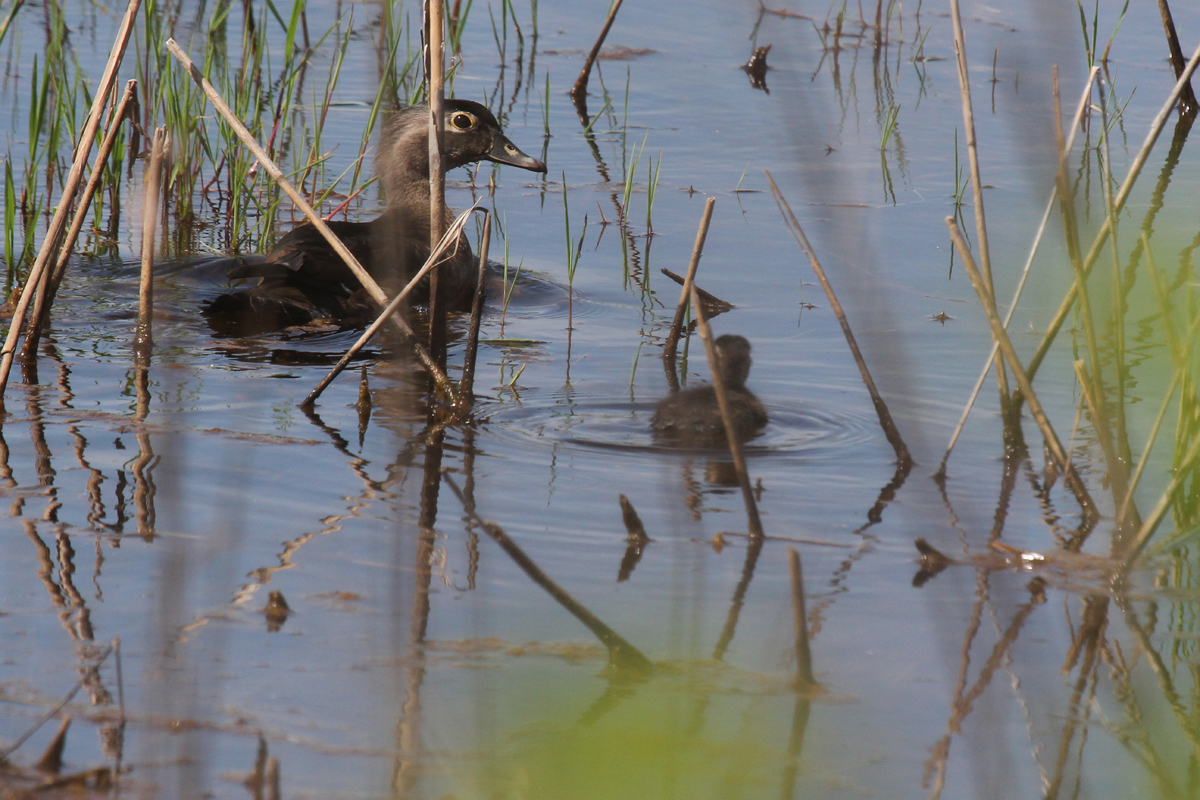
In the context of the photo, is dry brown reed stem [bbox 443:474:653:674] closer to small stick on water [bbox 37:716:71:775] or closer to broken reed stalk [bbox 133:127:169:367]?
small stick on water [bbox 37:716:71:775]

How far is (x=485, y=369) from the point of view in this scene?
4.98 meters

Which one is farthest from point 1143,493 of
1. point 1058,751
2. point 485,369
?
point 485,369

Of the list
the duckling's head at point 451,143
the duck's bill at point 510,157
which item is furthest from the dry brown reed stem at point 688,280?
the duckling's head at point 451,143

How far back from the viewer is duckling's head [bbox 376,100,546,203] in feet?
23.3

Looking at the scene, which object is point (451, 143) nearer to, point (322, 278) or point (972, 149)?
point (322, 278)

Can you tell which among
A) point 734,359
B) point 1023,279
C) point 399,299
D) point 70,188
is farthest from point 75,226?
point 1023,279

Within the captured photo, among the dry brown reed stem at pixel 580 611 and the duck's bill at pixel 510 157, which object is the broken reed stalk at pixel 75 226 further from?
the duck's bill at pixel 510 157

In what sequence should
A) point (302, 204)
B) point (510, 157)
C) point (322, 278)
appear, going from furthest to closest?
point (510, 157) < point (322, 278) < point (302, 204)

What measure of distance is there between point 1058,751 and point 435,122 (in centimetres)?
266

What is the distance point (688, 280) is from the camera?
12.6ft

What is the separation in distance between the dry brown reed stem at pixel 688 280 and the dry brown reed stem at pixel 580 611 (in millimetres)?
1475

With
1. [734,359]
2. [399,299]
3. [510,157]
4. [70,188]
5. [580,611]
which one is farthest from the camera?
[510,157]

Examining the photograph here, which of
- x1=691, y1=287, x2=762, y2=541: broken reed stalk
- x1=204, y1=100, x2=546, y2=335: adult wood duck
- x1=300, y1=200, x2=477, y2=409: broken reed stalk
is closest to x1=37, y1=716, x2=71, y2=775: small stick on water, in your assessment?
x1=691, y1=287, x2=762, y2=541: broken reed stalk

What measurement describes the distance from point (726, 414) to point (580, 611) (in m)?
0.77
